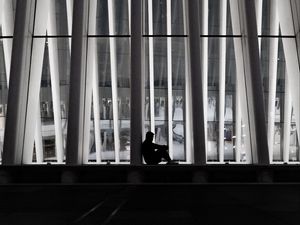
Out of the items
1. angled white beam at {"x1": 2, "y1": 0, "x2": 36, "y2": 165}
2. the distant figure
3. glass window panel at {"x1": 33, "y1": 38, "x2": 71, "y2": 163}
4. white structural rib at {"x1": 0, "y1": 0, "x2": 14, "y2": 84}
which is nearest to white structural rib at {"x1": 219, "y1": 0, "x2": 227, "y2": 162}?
glass window panel at {"x1": 33, "y1": 38, "x2": 71, "y2": 163}

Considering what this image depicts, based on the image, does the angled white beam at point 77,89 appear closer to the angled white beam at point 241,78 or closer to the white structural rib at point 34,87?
the white structural rib at point 34,87

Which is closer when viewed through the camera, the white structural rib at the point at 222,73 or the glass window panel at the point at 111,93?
the white structural rib at the point at 222,73

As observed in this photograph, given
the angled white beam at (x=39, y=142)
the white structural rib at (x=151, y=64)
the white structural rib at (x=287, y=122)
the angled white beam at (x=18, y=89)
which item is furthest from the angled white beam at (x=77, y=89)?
the white structural rib at (x=287, y=122)

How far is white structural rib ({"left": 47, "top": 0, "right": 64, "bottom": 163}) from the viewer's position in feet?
62.8

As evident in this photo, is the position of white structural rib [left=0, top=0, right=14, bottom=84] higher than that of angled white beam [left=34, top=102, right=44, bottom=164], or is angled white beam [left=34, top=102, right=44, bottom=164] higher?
white structural rib [left=0, top=0, right=14, bottom=84]

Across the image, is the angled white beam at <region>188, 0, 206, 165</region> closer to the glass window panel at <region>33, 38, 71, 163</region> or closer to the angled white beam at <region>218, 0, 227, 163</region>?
the angled white beam at <region>218, 0, 227, 163</region>

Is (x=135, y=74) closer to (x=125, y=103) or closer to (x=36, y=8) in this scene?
(x=36, y=8)
